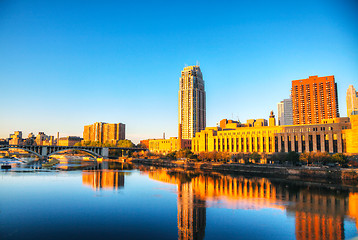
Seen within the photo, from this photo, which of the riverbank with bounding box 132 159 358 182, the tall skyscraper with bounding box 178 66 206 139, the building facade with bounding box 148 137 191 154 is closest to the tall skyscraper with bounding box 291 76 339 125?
the tall skyscraper with bounding box 178 66 206 139

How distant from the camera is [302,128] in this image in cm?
9588

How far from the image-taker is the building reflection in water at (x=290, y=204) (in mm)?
25453

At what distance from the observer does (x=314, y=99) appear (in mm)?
177625

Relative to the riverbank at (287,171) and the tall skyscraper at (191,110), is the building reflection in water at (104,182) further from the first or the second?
the tall skyscraper at (191,110)

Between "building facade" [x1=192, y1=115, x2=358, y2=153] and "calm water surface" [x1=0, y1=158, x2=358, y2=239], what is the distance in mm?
42357

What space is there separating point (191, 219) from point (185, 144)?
142 m

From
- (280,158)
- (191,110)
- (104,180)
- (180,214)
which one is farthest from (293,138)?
(191,110)

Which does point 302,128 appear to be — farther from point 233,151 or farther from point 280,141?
point 233,151

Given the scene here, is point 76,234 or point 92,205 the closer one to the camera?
point 76,234

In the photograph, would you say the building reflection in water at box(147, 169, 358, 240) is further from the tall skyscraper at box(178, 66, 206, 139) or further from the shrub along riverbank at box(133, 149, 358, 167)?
the tall skyscraper at box(178, 66, 206, 139)

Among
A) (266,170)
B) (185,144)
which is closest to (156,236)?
(266,170)

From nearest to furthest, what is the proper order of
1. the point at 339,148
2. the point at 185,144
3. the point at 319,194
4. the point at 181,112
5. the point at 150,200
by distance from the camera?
1. the point at 150,200
2. the point at 319,194
3. the point at 339,148
4. the point at 185,144
5. the point at 181,112

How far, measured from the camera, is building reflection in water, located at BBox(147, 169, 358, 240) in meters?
25.5

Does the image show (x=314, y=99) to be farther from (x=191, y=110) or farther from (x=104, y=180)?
(x=104, y=180)
